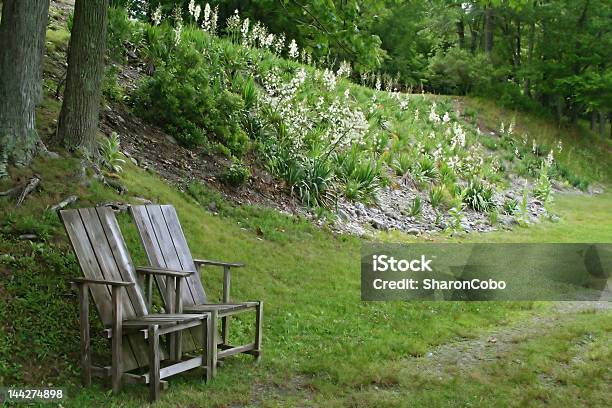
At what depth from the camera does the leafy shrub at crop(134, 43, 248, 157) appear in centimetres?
859

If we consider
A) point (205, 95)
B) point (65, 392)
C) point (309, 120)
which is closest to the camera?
point (65, 392)

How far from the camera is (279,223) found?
320 inches

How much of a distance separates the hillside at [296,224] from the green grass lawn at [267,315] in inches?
0.8

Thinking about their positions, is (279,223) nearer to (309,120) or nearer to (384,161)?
(309,120)

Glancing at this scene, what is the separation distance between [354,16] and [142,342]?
13.6 ft

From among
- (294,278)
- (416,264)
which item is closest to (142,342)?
(294,278)

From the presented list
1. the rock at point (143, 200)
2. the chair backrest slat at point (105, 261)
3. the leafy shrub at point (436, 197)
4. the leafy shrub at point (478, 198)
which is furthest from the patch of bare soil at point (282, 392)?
the leafy shrub at point (478, 198)

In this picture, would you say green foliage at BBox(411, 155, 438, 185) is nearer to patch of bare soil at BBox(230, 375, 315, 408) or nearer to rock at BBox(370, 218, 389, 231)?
rock at BBox(370, 218, 389, 231)

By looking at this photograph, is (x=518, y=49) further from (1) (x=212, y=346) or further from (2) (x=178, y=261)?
(1) (x=212, y=346)

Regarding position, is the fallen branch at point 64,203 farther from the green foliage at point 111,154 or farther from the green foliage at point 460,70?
the green foliage at point 460,70

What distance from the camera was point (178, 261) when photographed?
4.78 meters

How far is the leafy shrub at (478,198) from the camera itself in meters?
12.1
